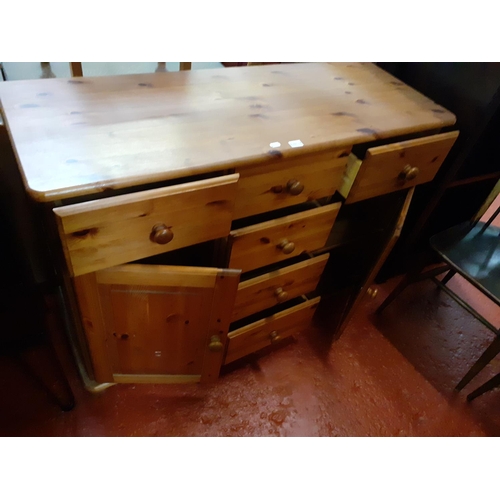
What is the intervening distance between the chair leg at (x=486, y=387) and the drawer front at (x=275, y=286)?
0.67 meters

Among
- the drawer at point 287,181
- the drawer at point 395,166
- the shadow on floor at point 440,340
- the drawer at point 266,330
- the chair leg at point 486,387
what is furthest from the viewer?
the shadow on floor at point 440,340

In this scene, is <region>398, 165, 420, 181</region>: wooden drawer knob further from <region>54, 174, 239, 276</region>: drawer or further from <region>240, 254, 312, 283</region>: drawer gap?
<region>54, 174, 239, 276</region>: drawer

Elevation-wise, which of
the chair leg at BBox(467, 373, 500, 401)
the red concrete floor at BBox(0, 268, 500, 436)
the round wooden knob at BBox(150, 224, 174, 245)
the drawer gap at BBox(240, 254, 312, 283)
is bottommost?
the red concrete floor at BBox(0, 268, 500, 436)

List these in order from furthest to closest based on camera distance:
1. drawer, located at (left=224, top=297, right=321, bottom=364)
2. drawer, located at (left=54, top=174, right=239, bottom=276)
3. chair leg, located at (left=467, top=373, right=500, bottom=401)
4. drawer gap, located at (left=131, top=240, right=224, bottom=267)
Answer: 1. chair leg, located at (left=467, top=373, right=500, bottom=401)
2. drawer, located at (left=224, top=297, right=321, bottom=364)
3. drawer gap, located at (left=131, top=240, right=224, bottom=267)
4. drawer, located at (left=54, top=174, right=239, bottom=276)

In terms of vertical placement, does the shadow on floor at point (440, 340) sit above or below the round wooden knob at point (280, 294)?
below

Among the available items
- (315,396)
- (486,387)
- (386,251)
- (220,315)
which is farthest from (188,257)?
(486,387)

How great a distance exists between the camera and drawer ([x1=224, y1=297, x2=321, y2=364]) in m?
1.12

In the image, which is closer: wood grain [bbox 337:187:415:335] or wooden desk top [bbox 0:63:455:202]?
wooden desk top [bbox 0:63:455:202]

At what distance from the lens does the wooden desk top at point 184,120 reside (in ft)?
2.15

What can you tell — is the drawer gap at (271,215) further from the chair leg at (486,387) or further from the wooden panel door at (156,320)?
the chair leg at (486,387)

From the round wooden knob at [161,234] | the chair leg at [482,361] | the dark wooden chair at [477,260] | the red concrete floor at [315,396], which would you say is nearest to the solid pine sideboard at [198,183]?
the round wooden knob at [161,234]

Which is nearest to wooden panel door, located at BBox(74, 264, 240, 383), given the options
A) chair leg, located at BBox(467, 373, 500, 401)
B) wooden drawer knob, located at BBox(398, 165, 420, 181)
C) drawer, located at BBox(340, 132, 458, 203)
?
drawer, located at BBox(340, 132, 458, 203)

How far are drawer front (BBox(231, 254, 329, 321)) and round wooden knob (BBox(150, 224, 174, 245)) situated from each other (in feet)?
1.03
